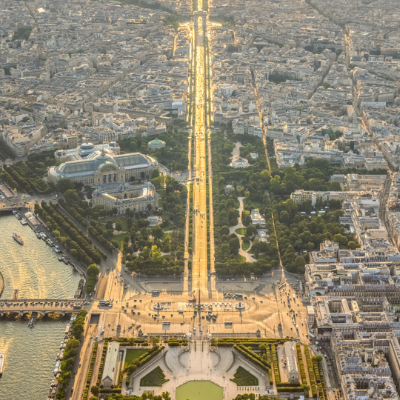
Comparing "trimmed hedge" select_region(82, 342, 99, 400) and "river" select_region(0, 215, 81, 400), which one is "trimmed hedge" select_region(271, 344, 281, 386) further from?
"river" select_region(0, 215, 81, 400)

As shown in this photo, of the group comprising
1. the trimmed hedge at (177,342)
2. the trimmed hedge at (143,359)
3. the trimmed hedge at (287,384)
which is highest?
the trimmed hedge at (177,342)

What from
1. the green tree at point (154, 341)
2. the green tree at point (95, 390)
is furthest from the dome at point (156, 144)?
the green tree at point (95, 390)

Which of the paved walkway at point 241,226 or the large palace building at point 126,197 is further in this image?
the large palace building at point 126,197

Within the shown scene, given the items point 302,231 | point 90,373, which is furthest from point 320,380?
point 302,231

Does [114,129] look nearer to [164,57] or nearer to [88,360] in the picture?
[164,57]

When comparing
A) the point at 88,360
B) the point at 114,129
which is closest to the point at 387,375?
the point at 88,360

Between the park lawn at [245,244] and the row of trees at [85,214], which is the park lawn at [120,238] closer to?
the row of trees at [85,214]

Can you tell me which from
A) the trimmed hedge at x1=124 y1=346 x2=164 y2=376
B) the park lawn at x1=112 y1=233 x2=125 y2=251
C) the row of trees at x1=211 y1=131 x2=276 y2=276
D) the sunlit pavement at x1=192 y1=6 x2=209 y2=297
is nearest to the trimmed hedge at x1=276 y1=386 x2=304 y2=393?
the trimmed hedge at x1=124 y1=346 x2=164 y2=376
